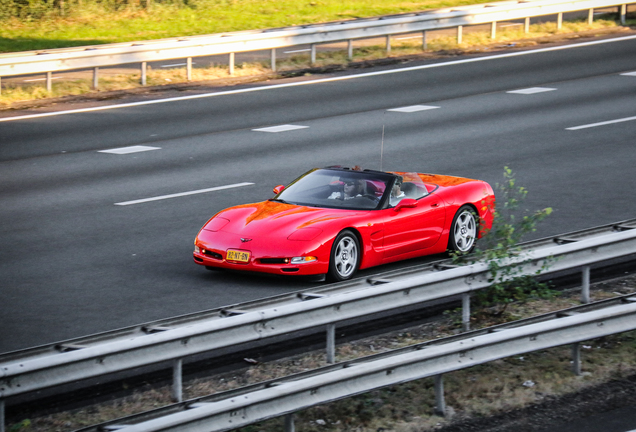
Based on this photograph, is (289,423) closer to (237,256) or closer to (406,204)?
(237,256)

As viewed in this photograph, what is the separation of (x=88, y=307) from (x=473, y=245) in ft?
15.4

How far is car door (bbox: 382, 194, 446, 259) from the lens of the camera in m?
11.6

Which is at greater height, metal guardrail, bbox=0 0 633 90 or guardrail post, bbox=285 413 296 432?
metal guardrail, bbox=0 0 633 90

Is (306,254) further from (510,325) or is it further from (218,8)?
(218,8)

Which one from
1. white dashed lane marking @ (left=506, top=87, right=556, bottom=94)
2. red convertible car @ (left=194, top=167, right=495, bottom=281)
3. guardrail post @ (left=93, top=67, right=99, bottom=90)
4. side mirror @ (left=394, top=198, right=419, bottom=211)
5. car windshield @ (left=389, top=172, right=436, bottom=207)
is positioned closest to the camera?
red convertible car @ (left=194, top=167, right=495, bottom=281)

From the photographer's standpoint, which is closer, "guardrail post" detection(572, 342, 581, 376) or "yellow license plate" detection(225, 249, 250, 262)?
"guardrail post" detection(572, 342, 581, 376)

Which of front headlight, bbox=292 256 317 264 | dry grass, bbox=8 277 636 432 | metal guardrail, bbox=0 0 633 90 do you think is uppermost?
metal guardrail, bbox=0 0 633 90

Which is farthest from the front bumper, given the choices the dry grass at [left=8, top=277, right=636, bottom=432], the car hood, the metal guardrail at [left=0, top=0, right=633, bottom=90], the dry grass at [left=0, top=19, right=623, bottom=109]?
the metal guardrail at [left=0, top=0, right=633, bottom=90]

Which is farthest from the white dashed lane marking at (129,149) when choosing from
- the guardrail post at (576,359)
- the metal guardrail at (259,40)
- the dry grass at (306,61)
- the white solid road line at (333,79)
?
the guardrail post at (576,359)

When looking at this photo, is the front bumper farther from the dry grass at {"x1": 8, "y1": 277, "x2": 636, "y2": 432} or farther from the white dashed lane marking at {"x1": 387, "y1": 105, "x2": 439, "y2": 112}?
the white dashed lane marking at {"x1": 387, "y1": 105, "x2": 439, "y2": 112}

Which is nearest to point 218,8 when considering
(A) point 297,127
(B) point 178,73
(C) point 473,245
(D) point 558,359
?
(B) point 178,73

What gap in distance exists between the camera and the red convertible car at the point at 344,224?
10953 mm

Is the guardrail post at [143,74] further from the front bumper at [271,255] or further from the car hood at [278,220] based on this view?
the front bumper at [271,255]

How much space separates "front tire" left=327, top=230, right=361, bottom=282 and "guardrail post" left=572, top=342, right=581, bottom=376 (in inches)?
121
